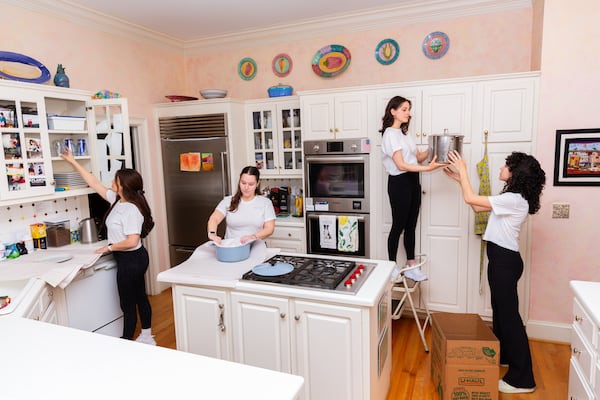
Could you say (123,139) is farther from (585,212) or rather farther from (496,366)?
(585,212)

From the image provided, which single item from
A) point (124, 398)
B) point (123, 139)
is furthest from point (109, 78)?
point (124, 398)

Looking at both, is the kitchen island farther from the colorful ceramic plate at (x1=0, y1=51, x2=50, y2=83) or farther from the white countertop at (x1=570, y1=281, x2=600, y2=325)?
the colorful ceramic plate at (x1=0, y1=51, x2=50, y2=83)

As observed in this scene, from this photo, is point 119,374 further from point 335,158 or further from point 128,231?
point 335,158

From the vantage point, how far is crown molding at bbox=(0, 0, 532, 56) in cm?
358

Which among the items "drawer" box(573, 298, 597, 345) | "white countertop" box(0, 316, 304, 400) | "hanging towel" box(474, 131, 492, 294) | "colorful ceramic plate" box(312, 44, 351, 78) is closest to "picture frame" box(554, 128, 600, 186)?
"hanging towel" box(474, 131, 492, 294)

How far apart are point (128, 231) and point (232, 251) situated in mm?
887

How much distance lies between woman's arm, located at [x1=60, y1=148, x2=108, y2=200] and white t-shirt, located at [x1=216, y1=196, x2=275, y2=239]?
3.43 feet

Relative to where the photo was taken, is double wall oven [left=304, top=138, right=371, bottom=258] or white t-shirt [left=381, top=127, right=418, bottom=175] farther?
double wall oven [left=304, top=138, right=371, bottom=258]

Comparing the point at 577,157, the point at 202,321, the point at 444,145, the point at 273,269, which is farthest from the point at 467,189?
the point at 202,321

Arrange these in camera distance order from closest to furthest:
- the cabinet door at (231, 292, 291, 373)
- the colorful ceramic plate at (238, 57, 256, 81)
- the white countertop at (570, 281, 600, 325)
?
the white countertop at (570, 281, 600, 325) → the cabinet door at (231, 292, 291, 373) → the colorful ceramic plate at (238, 57, 256, 81)

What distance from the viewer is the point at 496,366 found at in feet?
7.92

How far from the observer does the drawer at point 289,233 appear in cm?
416

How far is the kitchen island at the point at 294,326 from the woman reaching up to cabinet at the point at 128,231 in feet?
2.27

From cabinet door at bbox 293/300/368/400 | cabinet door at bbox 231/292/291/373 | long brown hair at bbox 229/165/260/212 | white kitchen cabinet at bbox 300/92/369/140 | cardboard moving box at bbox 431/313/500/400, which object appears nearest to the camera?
cabinet door at bbox 293/300/368/400
